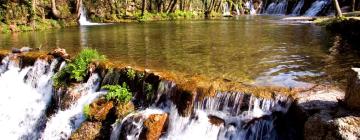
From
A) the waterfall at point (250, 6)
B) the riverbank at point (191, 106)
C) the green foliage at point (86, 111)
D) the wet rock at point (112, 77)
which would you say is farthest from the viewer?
the waterfall at point (250, 6)

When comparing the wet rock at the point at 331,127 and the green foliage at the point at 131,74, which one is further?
the green foliage at the point at 131,74

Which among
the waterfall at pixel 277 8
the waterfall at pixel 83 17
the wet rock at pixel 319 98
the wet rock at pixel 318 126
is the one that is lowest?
the wet rock at pixel 318 126

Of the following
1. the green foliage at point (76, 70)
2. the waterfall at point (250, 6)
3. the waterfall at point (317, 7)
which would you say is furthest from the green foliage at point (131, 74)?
the waterfall at point (250, 6)

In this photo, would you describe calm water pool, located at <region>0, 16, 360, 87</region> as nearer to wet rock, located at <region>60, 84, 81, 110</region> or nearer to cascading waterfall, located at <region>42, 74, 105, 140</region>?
cascading waterfall, located at <region>42, 74, 105, 140</region>

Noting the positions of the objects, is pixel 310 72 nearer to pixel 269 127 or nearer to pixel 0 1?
pixel 269 127

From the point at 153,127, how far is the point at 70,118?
3.57 metres

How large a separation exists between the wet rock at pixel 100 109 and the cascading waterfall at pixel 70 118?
502mm

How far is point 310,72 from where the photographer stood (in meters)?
14.4

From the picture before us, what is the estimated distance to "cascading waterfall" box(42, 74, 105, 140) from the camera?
13320mm

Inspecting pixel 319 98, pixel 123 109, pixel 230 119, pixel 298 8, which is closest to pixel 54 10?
pixel 123 109

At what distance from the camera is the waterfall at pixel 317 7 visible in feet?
166

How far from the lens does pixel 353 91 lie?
8.75 meters

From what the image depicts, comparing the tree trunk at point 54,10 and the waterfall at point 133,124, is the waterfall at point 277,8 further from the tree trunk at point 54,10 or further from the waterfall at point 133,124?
the waterfall at point 133,124

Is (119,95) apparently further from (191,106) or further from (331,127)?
(331,127)
